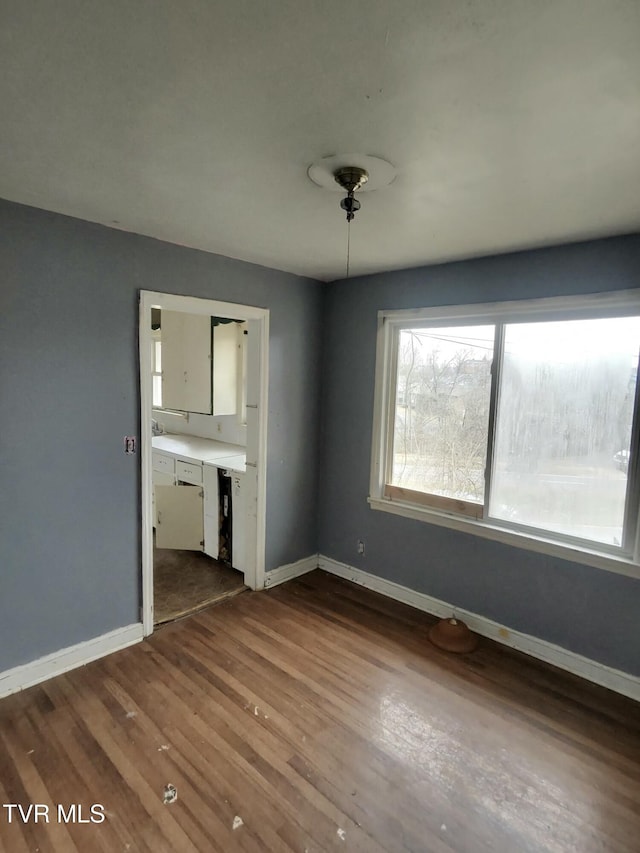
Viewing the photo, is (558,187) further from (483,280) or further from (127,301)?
(127,301)

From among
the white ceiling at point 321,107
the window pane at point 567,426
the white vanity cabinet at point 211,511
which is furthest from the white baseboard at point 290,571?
the white ceiling at point 321,107

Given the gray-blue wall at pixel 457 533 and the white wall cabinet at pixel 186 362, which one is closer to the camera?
the gray-blue wall at pixel 457 533

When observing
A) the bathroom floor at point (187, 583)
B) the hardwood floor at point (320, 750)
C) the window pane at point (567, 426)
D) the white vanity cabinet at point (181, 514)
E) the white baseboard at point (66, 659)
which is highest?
the window pane at point (567, 426)

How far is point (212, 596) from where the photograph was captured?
129 inches

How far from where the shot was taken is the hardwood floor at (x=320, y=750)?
1.59m

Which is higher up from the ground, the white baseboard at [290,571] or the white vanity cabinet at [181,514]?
the white vanity cabinet at [181,514]

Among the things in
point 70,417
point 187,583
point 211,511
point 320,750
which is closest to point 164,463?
point 211,511

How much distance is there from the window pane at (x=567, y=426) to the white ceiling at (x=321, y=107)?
0.63m

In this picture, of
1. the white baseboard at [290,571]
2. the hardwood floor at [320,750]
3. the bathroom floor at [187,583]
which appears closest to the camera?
the hardwood floor at [320,750]

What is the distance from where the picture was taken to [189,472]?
3.91 m

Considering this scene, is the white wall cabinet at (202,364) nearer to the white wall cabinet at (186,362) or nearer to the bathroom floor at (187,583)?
the white wall cabinet at (186,362)

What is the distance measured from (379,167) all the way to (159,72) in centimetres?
77

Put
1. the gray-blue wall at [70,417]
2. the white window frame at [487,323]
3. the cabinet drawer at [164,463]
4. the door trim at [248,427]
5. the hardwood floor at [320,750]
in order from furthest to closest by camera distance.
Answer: the cabinet drawer at [164,463], the door trim at [248,427], the white window frame at [487,323], the gray-blue wall at [70,417], the hardwood floor at [320,750]

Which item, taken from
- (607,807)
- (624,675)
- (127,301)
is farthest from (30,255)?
(624,675)
